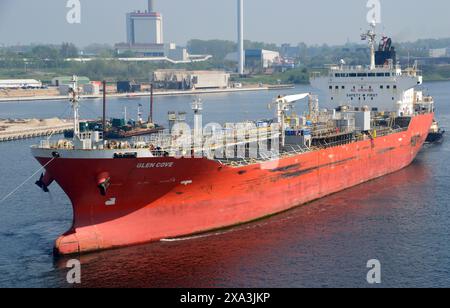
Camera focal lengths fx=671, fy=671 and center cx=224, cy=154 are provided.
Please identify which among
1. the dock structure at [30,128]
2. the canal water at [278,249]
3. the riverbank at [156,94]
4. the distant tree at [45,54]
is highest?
the distant tree at [45,54]

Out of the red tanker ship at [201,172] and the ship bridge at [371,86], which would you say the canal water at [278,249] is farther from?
the ship bridge at [371,86]

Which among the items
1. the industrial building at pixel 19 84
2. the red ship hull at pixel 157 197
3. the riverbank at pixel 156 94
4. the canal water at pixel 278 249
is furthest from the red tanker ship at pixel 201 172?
Result: the industrial building at pixel 19 84

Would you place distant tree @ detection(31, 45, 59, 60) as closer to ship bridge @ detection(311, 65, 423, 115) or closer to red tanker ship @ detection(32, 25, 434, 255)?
ship bridge @ detection(311, 65, 423, 115)

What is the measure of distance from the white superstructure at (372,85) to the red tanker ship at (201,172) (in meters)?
4.78

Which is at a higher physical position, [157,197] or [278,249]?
[157,197]

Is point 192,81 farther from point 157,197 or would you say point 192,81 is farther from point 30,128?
point 157,197

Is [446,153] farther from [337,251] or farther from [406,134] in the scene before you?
[337,251]

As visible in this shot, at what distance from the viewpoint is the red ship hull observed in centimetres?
2362

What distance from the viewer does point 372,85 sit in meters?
42.2

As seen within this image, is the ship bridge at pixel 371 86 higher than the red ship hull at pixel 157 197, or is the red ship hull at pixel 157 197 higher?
the ship bridge at pixel 371 86

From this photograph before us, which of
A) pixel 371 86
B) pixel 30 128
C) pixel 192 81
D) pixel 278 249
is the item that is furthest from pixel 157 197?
pixel 192 81

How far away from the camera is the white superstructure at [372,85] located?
137 ft

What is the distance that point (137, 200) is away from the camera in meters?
24.2

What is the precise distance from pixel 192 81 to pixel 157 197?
11599 centimetres
